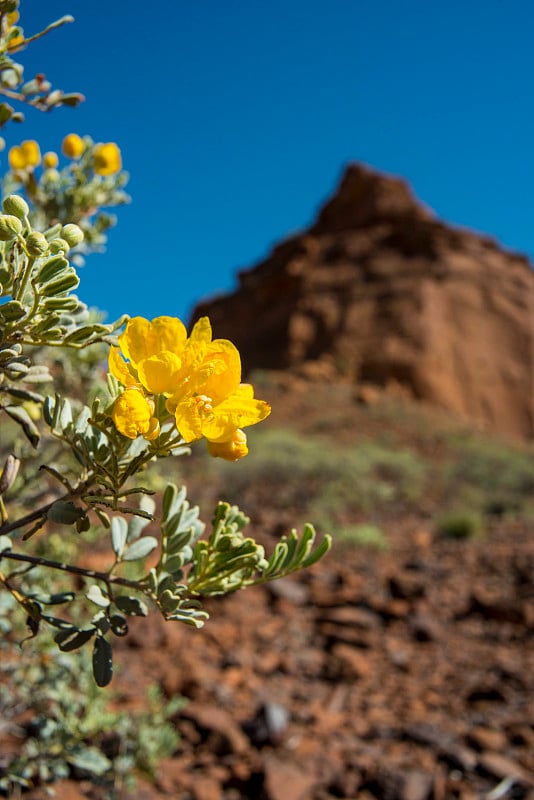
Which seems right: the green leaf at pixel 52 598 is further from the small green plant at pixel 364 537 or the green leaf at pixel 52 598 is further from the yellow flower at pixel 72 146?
the small green plant at pixel 364 537

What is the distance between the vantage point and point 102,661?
3.51 ft

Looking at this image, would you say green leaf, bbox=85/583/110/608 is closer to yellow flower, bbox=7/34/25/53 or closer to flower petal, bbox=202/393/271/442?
flower petal, bbox=202/393/271/442

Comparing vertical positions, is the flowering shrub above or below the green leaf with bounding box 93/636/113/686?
above

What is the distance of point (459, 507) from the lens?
29.1ft

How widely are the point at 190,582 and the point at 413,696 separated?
2.87 meters

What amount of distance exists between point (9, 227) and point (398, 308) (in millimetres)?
24640

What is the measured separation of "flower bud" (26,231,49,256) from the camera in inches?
34.5

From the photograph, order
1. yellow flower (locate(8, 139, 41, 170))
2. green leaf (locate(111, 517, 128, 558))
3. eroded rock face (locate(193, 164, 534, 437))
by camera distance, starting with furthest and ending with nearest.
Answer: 1. eroded rock face (locate(193, 164, 534, 437))
2. yellow flower (locate(8, 139, 41, 170))
3. green leaf (locate(111, 517, 128, 558))

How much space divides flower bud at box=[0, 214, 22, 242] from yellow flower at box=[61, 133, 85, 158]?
985mm

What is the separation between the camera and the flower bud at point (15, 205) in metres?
0.93

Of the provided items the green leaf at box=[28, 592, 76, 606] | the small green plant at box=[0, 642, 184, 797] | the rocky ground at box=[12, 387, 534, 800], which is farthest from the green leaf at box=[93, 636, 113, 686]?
the rocky ground at box=[12, 387, 534, 800]

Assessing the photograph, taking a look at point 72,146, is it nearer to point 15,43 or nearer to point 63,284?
point 15,43

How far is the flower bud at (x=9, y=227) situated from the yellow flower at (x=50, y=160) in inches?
40.5

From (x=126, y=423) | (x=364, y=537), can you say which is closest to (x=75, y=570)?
(x=126, y=423)
